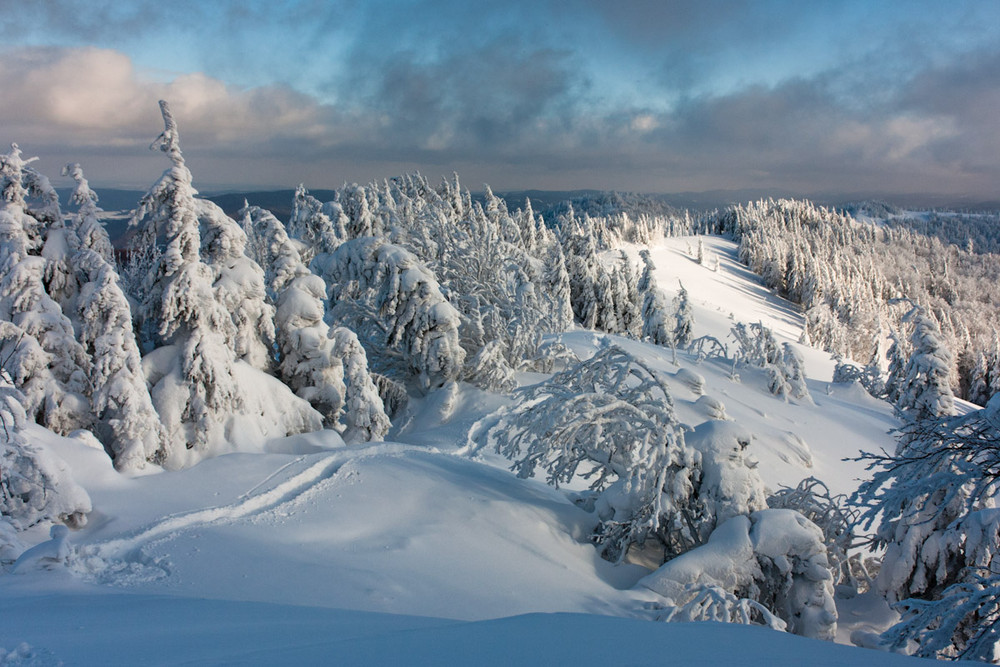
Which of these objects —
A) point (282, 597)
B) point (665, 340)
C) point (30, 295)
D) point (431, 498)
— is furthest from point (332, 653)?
point (665, 340)

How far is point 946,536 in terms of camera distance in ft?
26.5

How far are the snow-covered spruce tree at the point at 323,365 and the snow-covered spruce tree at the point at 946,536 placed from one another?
1240 cm

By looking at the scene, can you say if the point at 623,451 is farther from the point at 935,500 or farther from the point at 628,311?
the point at 628,311

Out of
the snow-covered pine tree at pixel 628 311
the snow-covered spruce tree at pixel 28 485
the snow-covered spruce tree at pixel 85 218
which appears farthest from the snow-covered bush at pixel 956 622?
the snow-covered pine tree at pixel 628 311

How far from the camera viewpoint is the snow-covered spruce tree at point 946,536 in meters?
4.52

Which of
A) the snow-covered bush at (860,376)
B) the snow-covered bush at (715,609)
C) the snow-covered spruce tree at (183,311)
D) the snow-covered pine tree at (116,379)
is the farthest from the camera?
the snow-covered bush at (860,376)

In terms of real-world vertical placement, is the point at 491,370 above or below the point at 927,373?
below

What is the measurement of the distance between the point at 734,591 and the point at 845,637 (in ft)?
6.81

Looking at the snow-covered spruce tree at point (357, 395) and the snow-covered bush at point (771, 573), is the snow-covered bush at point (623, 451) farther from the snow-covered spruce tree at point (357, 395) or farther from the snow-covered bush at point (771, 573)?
the snow-covered spruce tree at point (357, 395)

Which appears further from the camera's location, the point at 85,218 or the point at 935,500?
the point at 85,218

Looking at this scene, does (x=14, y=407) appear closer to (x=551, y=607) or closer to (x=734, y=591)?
(x=551, y=607)

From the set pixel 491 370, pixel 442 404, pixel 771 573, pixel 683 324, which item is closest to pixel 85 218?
pixel 442 404

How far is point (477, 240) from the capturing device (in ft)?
78.2

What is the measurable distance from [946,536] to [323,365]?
14.5 meters
